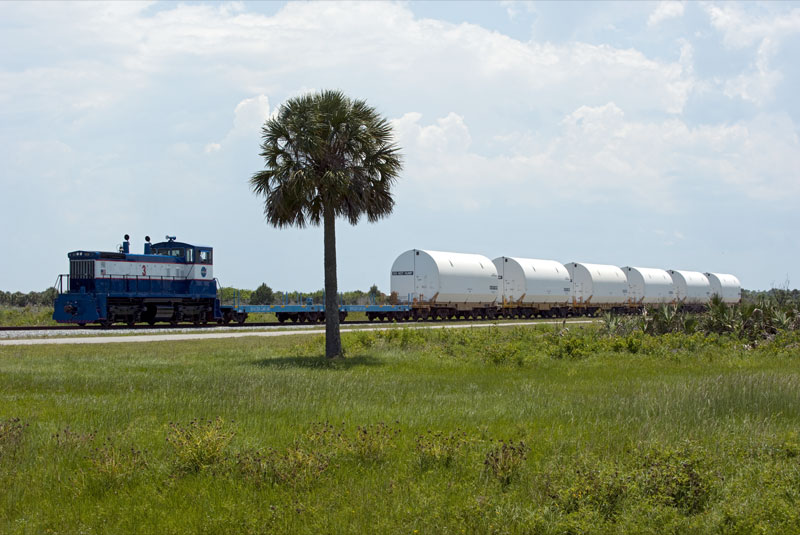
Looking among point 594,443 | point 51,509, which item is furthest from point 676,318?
point 51,509

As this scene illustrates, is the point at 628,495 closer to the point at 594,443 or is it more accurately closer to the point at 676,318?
the point at 594,443

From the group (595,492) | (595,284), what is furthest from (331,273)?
(595,284)

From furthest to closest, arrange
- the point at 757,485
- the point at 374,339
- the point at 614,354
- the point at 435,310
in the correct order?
the point at 435,310 < the point at 374,339 < the point at 614,354 < the point at 757,485

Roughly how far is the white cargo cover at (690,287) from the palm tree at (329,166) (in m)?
59.3

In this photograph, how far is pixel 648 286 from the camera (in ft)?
231

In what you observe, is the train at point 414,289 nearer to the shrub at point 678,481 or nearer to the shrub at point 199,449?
the shrub at point 678,481

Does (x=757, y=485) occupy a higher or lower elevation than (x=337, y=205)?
lower

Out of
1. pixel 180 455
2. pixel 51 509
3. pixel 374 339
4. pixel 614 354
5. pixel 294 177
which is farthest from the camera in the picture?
pixel 374 339

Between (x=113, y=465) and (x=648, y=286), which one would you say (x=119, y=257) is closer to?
(x=113, y=465)

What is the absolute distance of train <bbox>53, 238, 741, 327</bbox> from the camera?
37375 millimetres

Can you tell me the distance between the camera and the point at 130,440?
9.97 m

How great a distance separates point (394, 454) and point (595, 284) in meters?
57.7

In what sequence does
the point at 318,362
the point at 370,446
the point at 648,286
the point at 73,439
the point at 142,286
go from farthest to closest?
1. the point at 648,286
2. the point at 142,286
3. the point at 318,362
4. the point at 73,439
5. the point at 370,446

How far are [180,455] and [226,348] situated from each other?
1771 cm
